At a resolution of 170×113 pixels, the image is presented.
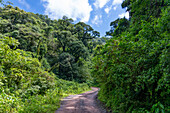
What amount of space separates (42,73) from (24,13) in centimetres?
1773

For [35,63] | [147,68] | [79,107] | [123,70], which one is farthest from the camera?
[35,63]

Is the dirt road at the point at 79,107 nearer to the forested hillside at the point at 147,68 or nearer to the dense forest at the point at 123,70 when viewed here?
the dense forest at the point at 123,70

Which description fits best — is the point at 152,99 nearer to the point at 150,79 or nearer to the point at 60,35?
the point at 150,79

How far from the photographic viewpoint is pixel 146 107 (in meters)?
4.18

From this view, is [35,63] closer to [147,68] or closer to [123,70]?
[123,70]

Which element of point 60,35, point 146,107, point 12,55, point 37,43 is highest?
point 60,35

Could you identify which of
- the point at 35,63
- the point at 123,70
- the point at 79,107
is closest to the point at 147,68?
the point at 123,70

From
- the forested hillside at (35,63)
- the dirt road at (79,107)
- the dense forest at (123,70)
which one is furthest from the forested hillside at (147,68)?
the forested hillside at (35,63)

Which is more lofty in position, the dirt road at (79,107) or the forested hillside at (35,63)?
the forested hillside at (35,63)

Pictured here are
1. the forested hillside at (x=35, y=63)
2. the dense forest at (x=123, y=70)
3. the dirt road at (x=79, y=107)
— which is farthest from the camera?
the dirt road at (x=79, y=107)

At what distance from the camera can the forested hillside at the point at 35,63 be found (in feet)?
20.0

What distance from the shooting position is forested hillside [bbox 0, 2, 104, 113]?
6090 millimetres

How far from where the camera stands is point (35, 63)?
11375 mm

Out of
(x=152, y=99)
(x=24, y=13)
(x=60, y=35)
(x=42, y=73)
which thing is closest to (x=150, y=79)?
(x=152, y=99)
